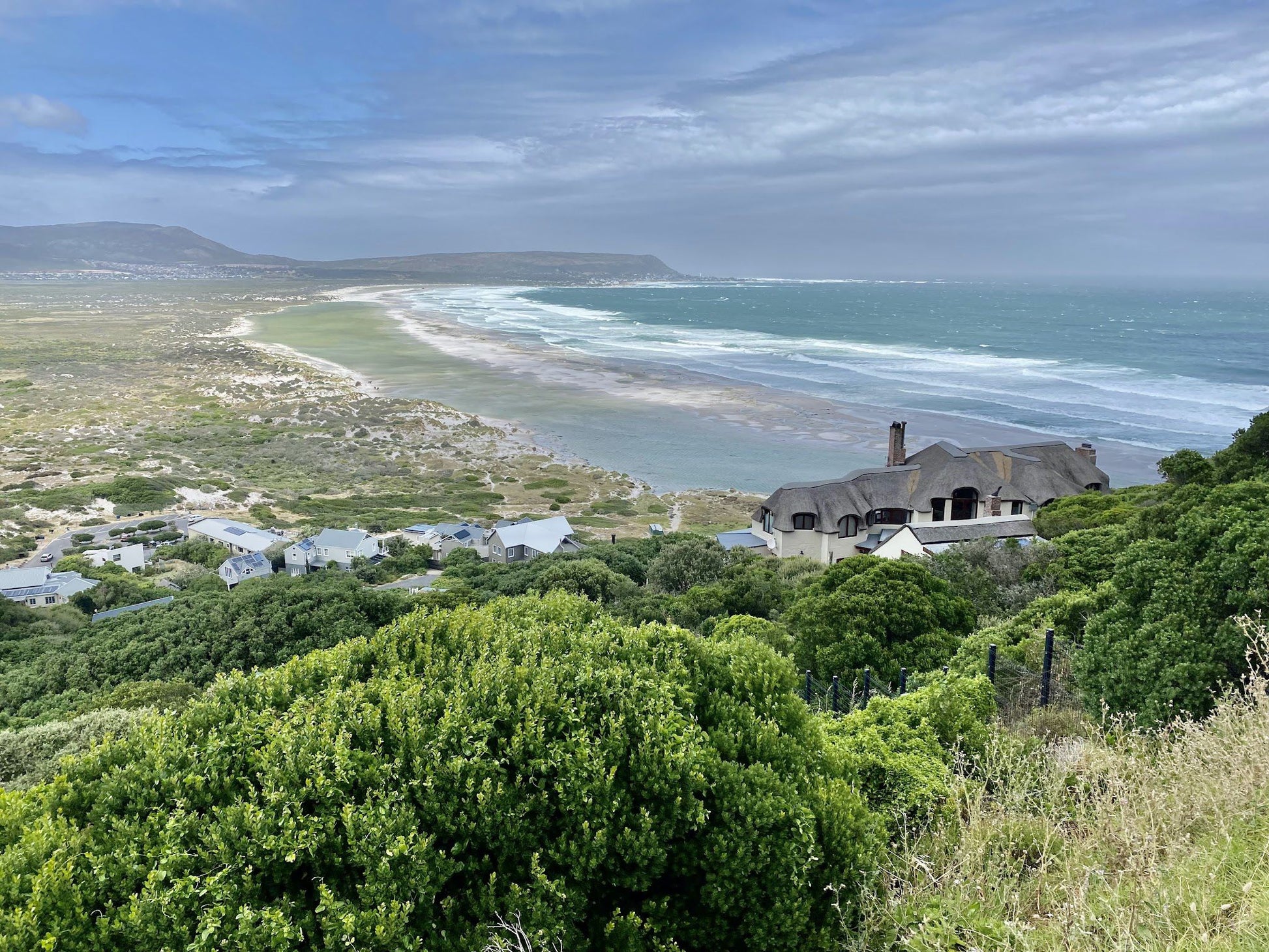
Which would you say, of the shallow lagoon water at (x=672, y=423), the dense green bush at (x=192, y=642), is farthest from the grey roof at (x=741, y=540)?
the dense green bush at (x=192, y=642)

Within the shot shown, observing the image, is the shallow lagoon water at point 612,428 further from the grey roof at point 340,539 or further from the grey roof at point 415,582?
the grey roof at point 340,539

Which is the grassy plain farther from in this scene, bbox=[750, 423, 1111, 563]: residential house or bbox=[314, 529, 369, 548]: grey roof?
bbox=[750, 423, 1111, 563]: residential house

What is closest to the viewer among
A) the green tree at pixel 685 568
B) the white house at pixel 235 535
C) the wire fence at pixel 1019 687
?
the wire fence at pixel 1019 687

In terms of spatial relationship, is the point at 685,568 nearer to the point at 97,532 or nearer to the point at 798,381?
the point at 97,532

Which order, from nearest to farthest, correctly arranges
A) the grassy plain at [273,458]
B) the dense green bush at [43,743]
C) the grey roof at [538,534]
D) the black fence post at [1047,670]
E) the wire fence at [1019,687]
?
the black fence post at [1047,670], the wire fence at [1019,687], the dense green bush at [43,743], the grey roof at [538,534], the grassy plain at [273,458]

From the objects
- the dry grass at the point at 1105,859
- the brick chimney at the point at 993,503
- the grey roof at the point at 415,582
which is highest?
the dry grass at the point at 1105,859

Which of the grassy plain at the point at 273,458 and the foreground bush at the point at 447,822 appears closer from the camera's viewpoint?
the foreground bush at the point at 447,822

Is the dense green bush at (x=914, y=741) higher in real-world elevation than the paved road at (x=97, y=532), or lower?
higher
